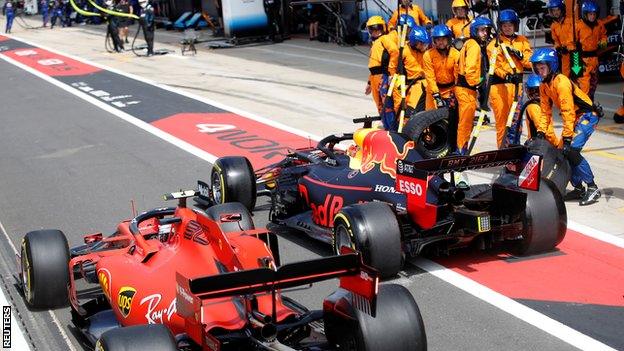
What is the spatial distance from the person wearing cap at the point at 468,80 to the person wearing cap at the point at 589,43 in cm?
312

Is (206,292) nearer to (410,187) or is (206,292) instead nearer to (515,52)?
(410,187)

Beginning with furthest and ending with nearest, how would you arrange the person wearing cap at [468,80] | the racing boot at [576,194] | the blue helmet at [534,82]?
the person wearing cap at [468,80] → the blue helmet at [534,82] → the racing boot at [576,194]

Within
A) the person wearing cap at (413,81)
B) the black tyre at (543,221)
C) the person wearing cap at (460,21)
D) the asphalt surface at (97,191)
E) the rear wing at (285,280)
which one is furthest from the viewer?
the person wearing cap at (460,21)

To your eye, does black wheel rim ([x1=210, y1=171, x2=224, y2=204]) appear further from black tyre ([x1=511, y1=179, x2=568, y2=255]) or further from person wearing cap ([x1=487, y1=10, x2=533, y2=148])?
person wearing cap ([x1=487, y1=10, x2=533, y2=148])

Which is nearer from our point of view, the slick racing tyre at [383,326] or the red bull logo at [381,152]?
the slick racing tyre at [383,326]

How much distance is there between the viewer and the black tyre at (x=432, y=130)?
42.0 feet

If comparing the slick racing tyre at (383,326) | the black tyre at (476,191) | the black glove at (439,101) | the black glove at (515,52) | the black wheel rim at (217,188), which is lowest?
the black wheel rim at (217,188)

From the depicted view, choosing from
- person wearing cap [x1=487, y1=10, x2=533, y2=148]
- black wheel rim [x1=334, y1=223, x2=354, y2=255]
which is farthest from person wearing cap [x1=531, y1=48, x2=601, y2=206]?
black wheel rim [x1=334, y1=223, x2=354, y2=255]

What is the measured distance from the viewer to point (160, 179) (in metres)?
14.0

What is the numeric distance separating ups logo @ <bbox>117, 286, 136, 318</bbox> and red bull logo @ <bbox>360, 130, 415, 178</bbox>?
127 inches

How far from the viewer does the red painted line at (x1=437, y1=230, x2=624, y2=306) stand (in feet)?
28.4

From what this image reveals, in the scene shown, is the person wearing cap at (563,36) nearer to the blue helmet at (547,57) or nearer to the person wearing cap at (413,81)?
the person wearing cap at (413,81)

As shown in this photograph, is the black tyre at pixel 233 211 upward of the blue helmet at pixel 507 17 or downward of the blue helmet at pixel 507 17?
downward

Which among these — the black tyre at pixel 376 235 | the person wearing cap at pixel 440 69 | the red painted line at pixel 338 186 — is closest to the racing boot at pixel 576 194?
the person wearing cap at pixel 440 69
